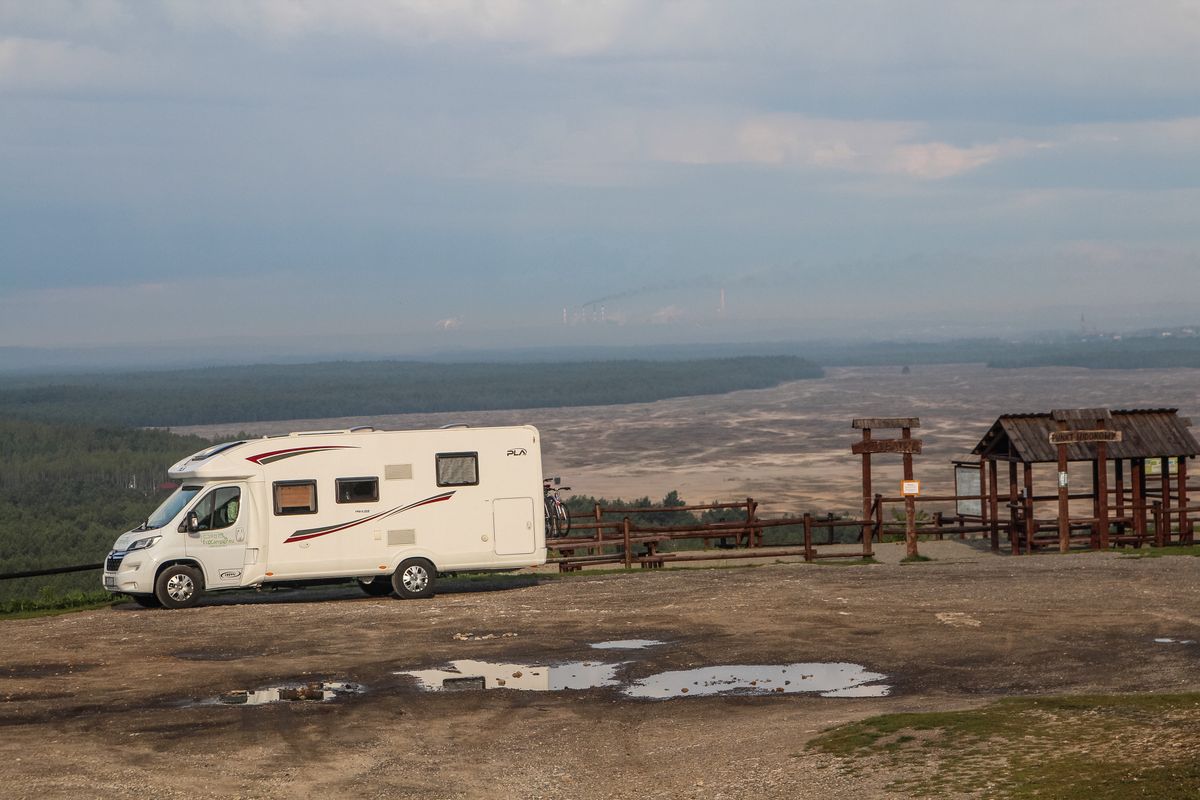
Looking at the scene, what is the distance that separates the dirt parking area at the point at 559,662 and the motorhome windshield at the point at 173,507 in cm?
154

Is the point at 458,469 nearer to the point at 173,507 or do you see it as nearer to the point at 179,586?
the point at 173,507

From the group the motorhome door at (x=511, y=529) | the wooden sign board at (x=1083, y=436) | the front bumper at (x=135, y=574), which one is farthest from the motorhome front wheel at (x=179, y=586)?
the wooden sign board at (x=1083, y=436)

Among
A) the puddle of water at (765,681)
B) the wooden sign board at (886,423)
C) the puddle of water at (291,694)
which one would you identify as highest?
the wooden sign board at (886,423)

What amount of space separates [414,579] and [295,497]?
2534 millimetres

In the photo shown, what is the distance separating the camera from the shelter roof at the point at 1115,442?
3328 cm

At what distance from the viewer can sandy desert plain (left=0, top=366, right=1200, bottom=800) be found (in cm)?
1305

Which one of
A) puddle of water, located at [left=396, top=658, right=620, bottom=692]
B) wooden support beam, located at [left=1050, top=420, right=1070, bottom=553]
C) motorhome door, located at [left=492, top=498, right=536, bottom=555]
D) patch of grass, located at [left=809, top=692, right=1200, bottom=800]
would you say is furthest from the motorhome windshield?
wooden support beam, located at [left=1050, top=420, right=1070, bottom=553]

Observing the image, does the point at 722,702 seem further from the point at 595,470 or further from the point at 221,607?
the point at 595,470

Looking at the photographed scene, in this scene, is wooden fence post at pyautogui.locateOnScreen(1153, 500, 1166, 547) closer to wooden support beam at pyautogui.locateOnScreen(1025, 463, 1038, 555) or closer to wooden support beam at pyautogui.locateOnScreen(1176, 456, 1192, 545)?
wooden support beam at pyautogui.locateOnScreen(1176, 456, 1192, 545)

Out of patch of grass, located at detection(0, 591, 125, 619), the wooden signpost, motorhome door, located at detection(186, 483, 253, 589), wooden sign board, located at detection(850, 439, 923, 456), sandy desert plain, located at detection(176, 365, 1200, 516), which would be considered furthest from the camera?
sandy desert plain, located at detection(176, 365, 1200, 516)

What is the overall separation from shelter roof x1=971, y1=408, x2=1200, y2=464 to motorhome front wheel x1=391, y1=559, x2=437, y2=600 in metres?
14.1

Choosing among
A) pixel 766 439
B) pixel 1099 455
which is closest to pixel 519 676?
pixel 1099 455

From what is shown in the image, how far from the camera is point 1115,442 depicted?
33.0 metres

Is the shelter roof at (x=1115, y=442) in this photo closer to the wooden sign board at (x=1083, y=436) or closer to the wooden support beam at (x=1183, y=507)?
the wooden support beam at (x=1183, y=507)
